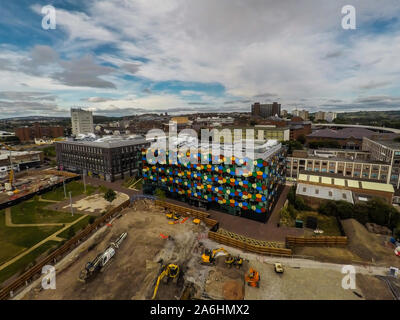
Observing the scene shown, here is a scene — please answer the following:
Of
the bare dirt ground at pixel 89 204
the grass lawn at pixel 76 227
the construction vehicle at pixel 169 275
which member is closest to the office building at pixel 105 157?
the bare dirt ground at pixel 89 204

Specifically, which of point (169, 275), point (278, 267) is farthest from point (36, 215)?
point (278, 267)

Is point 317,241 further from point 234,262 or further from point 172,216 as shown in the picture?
point 172,216

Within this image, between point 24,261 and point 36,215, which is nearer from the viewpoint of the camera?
point 24,261

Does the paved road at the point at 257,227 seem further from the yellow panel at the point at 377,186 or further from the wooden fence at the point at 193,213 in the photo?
the yellow panel at the point at 377,186

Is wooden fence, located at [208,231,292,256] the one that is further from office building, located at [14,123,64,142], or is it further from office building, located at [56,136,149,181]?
office building, located at [14,123,64,142]

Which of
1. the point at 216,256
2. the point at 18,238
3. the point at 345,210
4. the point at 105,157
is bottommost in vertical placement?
the point at 18,238

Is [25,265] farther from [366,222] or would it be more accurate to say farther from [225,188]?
[366,222]

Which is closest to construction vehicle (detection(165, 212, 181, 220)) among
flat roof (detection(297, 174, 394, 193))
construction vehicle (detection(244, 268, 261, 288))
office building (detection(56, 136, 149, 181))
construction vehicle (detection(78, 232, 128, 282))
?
construction vehicle (detection(78, 232, 128, 282))
